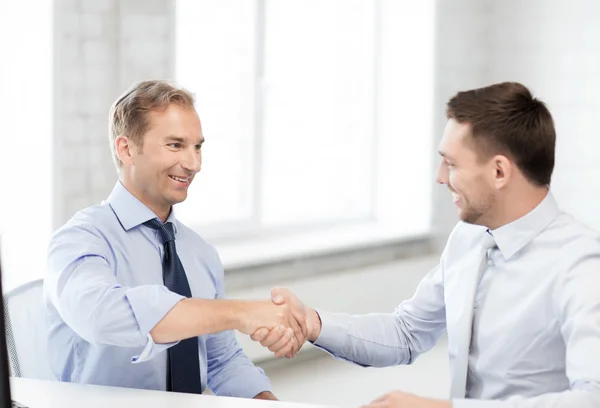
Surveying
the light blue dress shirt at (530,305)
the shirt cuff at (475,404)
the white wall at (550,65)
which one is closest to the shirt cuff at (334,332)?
the light blue dress shirt at (530,305)

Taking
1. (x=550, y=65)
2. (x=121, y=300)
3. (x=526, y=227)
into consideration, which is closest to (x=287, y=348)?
(x=121, y=300)

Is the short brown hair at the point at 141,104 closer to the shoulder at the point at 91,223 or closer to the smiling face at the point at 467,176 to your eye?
the shoulder at the point at 91,223

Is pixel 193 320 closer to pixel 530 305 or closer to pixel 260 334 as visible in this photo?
pixel 260 334

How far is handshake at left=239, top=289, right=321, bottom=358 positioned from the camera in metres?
2.18

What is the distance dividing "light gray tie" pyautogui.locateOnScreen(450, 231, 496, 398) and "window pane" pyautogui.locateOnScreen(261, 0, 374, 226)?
2793mm

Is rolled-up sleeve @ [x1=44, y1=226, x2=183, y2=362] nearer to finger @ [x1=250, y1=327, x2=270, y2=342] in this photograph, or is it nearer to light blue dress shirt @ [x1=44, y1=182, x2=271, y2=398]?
light blue dress shirt @ [x1=44, y1=182, x2=271, y2=398]

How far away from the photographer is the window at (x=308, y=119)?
179 inches

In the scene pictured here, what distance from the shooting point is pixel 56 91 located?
11.2 ft

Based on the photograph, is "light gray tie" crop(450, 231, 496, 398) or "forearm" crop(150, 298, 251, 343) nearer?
"forearm" crop(150, 298, 251, 343)

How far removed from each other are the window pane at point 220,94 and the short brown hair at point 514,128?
2.57 m

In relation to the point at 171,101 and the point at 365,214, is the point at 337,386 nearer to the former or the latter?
the point at 365,214

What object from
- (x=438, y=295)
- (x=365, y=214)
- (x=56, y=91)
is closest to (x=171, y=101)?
(x=438, y=295)

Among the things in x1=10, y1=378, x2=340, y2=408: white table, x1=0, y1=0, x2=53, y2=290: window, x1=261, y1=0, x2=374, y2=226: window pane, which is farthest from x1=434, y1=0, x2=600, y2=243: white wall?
x1=10, y1=378, x2=340, y2=408: white table

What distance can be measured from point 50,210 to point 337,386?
1.61 m
